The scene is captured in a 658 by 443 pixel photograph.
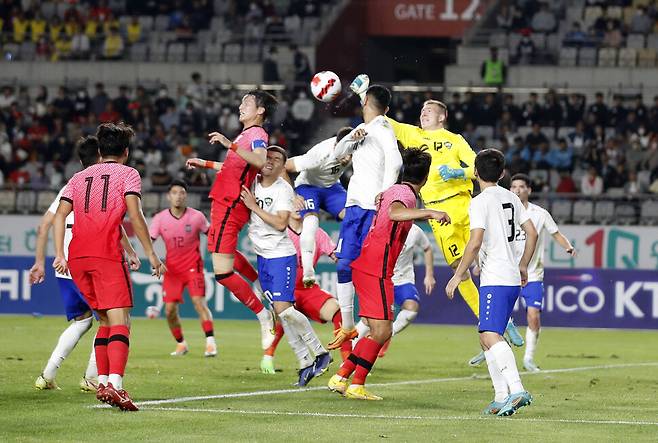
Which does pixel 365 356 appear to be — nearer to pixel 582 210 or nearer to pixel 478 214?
pixel 478 214

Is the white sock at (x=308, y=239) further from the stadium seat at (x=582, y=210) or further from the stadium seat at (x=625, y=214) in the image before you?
the stadium seat at (x=625, y=214)

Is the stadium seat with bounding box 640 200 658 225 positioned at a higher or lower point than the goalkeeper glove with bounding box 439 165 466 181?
lower

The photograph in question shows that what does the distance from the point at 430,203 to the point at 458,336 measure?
792 centimetres

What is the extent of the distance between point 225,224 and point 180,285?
4.79 meters

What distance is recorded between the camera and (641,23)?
34125mm

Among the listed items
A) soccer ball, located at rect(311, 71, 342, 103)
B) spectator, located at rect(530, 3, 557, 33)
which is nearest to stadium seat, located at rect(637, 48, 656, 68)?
spectator, located at rect(530, 3, 557, 33)

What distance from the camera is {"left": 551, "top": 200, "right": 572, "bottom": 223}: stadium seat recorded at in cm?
2673

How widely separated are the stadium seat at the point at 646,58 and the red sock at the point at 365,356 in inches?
910

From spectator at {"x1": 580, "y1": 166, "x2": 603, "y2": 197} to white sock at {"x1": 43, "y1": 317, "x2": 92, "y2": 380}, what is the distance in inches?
692

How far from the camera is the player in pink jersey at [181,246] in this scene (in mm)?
17844

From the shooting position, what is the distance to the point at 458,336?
21844 millimetres

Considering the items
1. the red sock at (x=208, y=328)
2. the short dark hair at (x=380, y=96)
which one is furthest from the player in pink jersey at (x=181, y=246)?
the short dark hair at (x=380, y=96)

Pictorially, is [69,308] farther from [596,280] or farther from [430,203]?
[596,280]

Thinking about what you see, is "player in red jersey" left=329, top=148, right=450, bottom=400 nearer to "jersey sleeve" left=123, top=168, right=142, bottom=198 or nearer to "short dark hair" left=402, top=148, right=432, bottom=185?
"short dark hair" left=402, top=148, right=432, bottom=185
